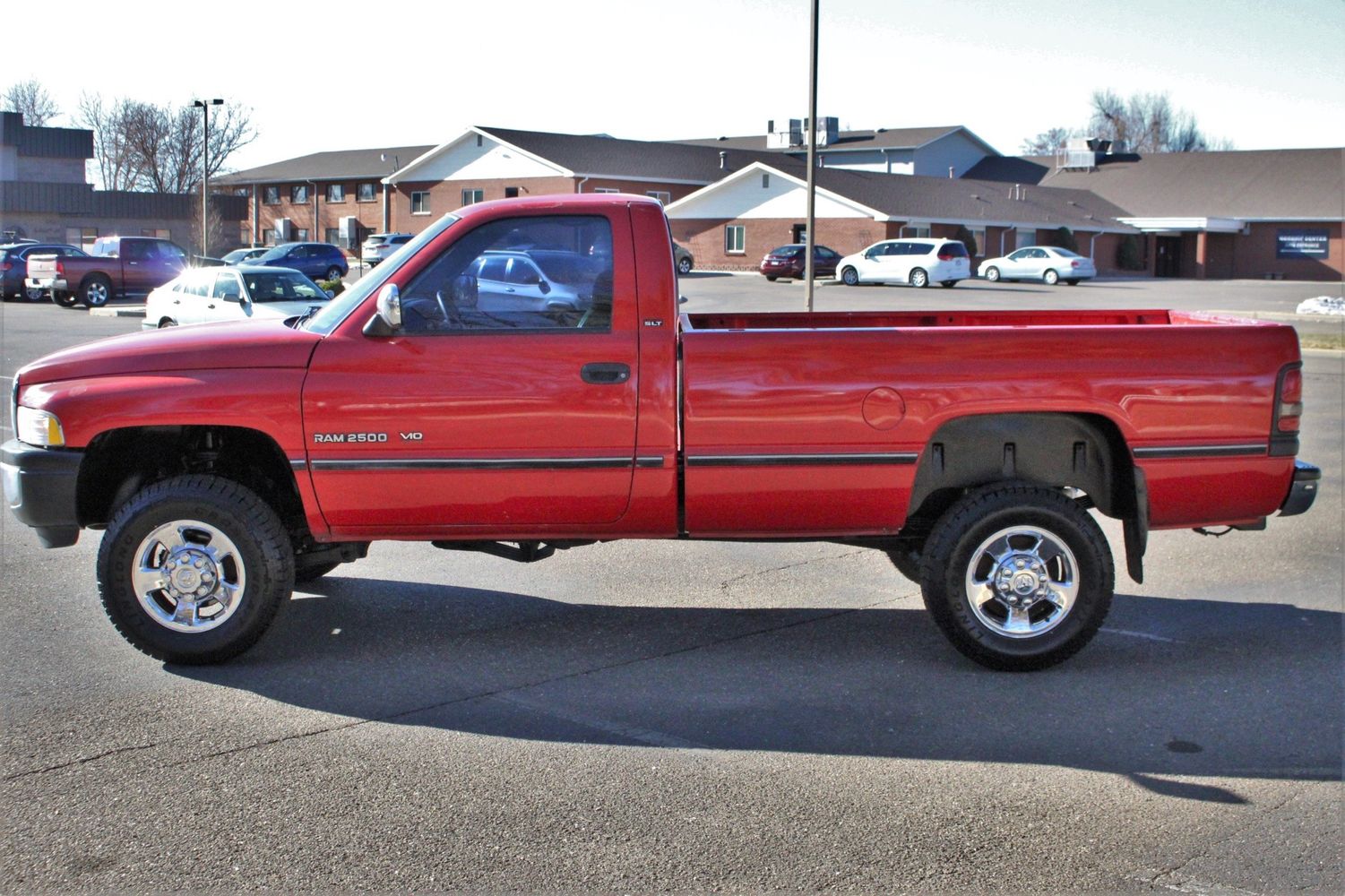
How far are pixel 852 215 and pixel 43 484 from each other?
5482 cm

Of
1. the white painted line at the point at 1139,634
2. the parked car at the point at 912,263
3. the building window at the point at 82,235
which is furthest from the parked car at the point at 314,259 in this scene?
the white painted line at the point at 1139,634

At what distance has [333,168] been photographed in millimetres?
76500

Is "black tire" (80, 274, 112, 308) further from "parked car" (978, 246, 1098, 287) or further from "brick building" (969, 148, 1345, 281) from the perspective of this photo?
"brick building" (969, 148, 1345, 281)

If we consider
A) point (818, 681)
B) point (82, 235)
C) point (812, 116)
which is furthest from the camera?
point (82, 235)

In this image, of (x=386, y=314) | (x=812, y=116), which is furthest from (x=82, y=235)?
(x=386, y=314)

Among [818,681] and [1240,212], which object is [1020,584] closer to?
[818,681]

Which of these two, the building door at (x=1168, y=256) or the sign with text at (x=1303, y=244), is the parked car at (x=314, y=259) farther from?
the sign with text at (x=1303, y=244)

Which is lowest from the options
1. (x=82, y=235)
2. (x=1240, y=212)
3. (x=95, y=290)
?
(x=95, y=290)

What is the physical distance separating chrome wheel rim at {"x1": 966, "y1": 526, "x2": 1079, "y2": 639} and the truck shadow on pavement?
0.81 ft

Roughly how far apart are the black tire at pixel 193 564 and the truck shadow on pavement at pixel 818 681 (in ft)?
0.55

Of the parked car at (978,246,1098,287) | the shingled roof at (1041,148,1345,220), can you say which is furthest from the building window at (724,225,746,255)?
the shingled roof at (1041,148,1345,220)

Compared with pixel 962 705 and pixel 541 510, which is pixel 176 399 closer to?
pixel 541 510

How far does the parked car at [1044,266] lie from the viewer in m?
51.5

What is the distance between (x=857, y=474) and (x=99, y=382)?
10.9 feet
